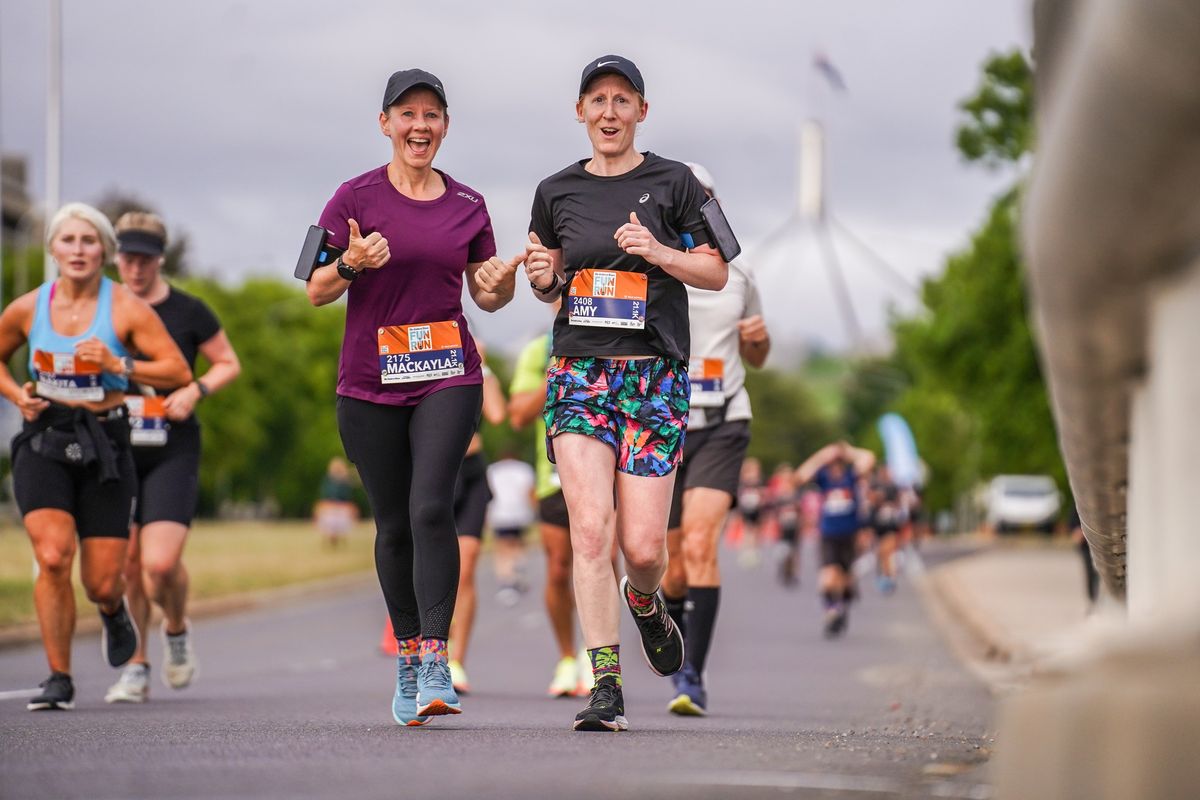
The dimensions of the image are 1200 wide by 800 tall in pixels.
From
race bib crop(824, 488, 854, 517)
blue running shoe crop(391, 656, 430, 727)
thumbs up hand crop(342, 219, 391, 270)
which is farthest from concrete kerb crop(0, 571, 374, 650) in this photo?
thumbs up hand crop(342, 219, 391, 270)

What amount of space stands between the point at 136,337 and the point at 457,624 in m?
3.05

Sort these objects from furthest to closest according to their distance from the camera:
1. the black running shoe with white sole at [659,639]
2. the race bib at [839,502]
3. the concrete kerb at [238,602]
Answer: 1. the race bib at [839,502]
2. the concrete kerb at [238,602]
3. the black running shoe with white sole at [659,639]

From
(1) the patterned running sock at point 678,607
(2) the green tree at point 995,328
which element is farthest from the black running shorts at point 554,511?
(2) the green tree at point 995,328

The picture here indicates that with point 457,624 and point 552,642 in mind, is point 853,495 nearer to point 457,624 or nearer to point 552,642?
point 552,642

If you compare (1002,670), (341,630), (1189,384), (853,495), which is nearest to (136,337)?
(1189,384)

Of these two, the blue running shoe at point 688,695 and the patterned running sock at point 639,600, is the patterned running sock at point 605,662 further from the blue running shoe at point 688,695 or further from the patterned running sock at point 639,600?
the blue running shoe at point 688,695

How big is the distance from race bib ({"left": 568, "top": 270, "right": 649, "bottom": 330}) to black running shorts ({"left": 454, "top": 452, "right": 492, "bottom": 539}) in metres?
4.53

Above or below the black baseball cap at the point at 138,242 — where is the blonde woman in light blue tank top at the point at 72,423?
below

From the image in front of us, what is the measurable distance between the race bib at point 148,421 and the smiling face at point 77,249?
0.95 m

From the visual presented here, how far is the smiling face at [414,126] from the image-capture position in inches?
276

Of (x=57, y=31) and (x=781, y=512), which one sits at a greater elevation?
(x=57, y=31)

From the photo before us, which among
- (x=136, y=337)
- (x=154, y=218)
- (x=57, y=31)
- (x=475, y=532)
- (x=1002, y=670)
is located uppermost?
(x=57, y=31)

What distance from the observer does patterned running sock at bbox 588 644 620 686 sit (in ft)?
21.3

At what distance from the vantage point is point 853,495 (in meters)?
21.2
